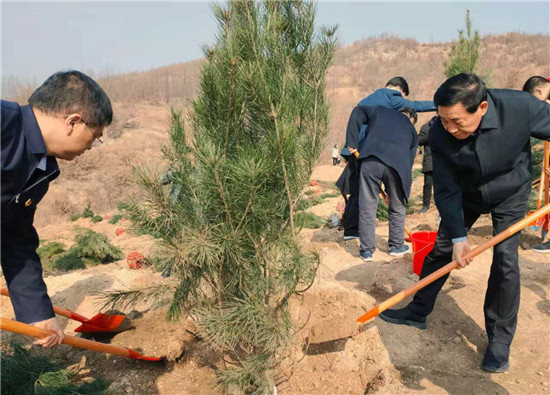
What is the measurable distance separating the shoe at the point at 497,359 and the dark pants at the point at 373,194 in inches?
79.9

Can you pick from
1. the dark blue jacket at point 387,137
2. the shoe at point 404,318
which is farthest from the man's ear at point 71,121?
the dark blue jacket at point 387,137

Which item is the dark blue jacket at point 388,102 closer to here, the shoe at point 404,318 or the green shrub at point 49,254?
the shoe at point 404,318

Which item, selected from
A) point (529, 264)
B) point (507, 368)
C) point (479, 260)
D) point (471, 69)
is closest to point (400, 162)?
point (479, 260)

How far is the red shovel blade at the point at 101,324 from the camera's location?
11.9 feet

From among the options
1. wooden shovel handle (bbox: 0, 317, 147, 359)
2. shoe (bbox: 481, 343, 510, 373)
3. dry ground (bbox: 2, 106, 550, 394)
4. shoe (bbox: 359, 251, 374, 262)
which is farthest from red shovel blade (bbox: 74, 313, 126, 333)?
shoe (bbox: 481, 343, 510, 373)

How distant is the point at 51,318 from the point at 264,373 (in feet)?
4.09

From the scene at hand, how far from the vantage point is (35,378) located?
9.31 ft

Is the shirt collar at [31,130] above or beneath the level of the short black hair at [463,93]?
above

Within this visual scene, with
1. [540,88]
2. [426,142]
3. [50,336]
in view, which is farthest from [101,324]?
[426,142]

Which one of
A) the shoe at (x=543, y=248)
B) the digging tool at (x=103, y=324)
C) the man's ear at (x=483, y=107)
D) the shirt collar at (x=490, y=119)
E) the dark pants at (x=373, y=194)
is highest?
the man's ear at (x=483, y=107)

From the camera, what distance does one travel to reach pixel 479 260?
4750 millimetres

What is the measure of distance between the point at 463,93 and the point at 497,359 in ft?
6.07

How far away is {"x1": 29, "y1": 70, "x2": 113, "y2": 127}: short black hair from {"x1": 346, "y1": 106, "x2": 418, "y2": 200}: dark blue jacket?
11.2 ft

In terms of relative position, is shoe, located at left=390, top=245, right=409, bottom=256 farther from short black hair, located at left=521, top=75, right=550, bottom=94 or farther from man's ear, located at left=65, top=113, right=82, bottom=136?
man's ear, located at left=65, top=113, right=82, bottom=136
